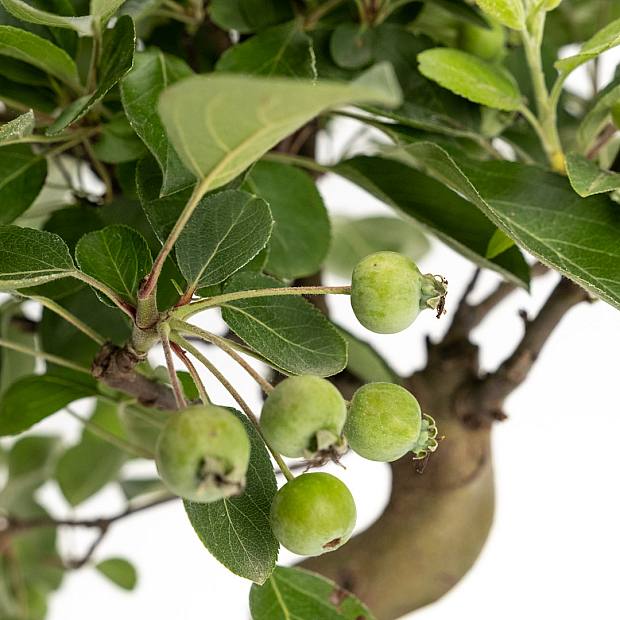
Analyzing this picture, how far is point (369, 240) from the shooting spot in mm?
773

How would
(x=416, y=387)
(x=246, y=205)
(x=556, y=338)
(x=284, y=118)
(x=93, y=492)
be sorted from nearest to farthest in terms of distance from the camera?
(x=284, y=118), (x=246, y=205), (x=416, y=387), (x=93, y=492), (x=556, y=338)

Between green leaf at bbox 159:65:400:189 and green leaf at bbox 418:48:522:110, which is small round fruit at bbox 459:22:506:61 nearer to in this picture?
green leaf at bbox 418:48:522:110

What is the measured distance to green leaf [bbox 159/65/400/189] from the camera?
0.23m

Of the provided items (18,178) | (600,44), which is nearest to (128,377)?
(18,178)

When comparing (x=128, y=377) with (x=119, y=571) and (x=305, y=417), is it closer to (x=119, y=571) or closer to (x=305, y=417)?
(x=305, y=417)

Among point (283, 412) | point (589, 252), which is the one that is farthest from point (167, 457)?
point (589, 252)

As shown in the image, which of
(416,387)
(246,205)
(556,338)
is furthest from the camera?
(556,338)

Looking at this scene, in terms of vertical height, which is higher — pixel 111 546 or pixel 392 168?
pixel 392 168

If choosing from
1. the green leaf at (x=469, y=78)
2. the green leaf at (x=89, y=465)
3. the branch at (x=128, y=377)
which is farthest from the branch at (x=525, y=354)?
the green leaf at (x=89, y=465)

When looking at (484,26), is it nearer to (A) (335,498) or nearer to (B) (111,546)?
(A) (335,498)

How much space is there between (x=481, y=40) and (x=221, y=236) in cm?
26

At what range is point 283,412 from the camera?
295mm

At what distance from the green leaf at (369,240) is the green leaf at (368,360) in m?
0.23

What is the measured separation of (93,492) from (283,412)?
592mm
